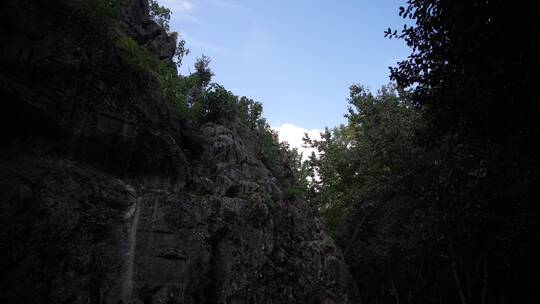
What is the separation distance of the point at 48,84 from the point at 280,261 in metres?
10.3

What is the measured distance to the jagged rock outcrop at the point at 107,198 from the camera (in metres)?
9.09

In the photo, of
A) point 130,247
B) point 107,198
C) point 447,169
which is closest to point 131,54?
point 107,198

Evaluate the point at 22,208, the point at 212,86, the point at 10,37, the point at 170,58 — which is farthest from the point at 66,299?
the point at 170,58

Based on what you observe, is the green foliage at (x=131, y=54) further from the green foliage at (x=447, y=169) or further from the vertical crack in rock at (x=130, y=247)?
the green foliage at (x=447, y=169)

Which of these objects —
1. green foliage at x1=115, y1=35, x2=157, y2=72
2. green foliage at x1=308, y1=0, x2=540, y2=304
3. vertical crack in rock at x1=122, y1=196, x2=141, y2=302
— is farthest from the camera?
green foliage at x1=115, y1=35, x2=157, y2=72

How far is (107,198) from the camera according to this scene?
1080cm

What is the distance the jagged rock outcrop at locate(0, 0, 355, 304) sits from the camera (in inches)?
358

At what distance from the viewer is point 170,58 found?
22484 mm

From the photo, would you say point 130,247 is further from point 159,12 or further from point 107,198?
point 159,12

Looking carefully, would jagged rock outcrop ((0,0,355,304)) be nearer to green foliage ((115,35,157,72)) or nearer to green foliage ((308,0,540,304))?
green foliage ((115,35,157,72))

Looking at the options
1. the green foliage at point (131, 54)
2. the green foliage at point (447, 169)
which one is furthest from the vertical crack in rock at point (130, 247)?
the green foliage at point (447, 169)

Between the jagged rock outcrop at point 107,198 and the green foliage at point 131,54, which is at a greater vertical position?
the green foliage at point 131,54

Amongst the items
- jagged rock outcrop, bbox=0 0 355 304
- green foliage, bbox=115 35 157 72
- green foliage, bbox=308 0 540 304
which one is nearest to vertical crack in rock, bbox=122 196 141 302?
jagged rock outcrop, bbox=0 0 355 304

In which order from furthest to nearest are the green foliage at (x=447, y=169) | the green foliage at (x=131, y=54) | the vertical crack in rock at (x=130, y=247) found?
1. the green foliage at (x=131, y=54)
2. the vertical crack in rock at (x=130, y=247)
3. the green foliage at (x=447, y=169)
